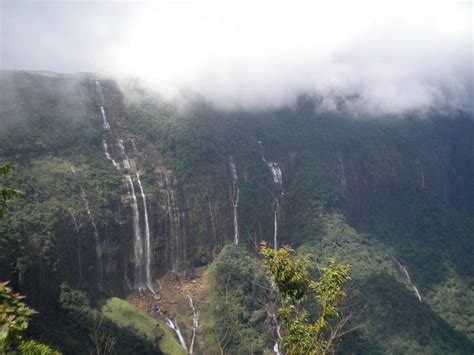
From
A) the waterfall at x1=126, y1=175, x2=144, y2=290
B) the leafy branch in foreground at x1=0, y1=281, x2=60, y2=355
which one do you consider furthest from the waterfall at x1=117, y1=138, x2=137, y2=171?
the leafy branch in foreground at x1=0, y1=281, x2=60, y2=355

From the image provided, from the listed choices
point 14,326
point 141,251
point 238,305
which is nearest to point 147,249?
point 141,251

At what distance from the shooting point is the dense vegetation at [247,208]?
147ft

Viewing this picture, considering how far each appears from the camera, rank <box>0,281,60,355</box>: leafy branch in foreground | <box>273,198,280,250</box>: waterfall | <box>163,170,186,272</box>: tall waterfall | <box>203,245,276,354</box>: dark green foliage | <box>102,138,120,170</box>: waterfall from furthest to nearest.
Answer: <box>273,198,280,250</box>: waterfall → <box>102,138,120,170</box>: waterfall → <box>163,170,186,272</box>: tall waterfall → <box>203,245,276,354</box>: dark green foliage → <box>0,281,60,355</box>: leafy branch in foreground

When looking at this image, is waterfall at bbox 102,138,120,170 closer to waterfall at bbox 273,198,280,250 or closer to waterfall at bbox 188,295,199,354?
waterfall at bbox 188,295,199,354

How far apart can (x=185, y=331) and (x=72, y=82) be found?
43981mm

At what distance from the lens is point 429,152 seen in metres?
95.1

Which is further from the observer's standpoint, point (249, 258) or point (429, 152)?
point (429, 152)

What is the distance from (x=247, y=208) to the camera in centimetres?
6512

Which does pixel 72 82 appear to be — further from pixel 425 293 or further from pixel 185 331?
pixel 425 293

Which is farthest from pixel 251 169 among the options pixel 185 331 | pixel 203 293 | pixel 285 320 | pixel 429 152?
pixel 285 320

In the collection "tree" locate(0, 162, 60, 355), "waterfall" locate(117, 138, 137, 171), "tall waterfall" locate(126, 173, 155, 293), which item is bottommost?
"tall waterfall" locate(126, 173, 155, 293)

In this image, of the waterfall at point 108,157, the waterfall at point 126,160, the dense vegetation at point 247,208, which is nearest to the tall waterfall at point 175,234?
the dense vegetation at point 247,208

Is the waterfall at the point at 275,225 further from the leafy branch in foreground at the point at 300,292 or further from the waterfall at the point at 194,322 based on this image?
the leafy branch in foreground at the point at 300,292

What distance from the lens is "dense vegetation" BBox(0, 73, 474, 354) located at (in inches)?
1761
